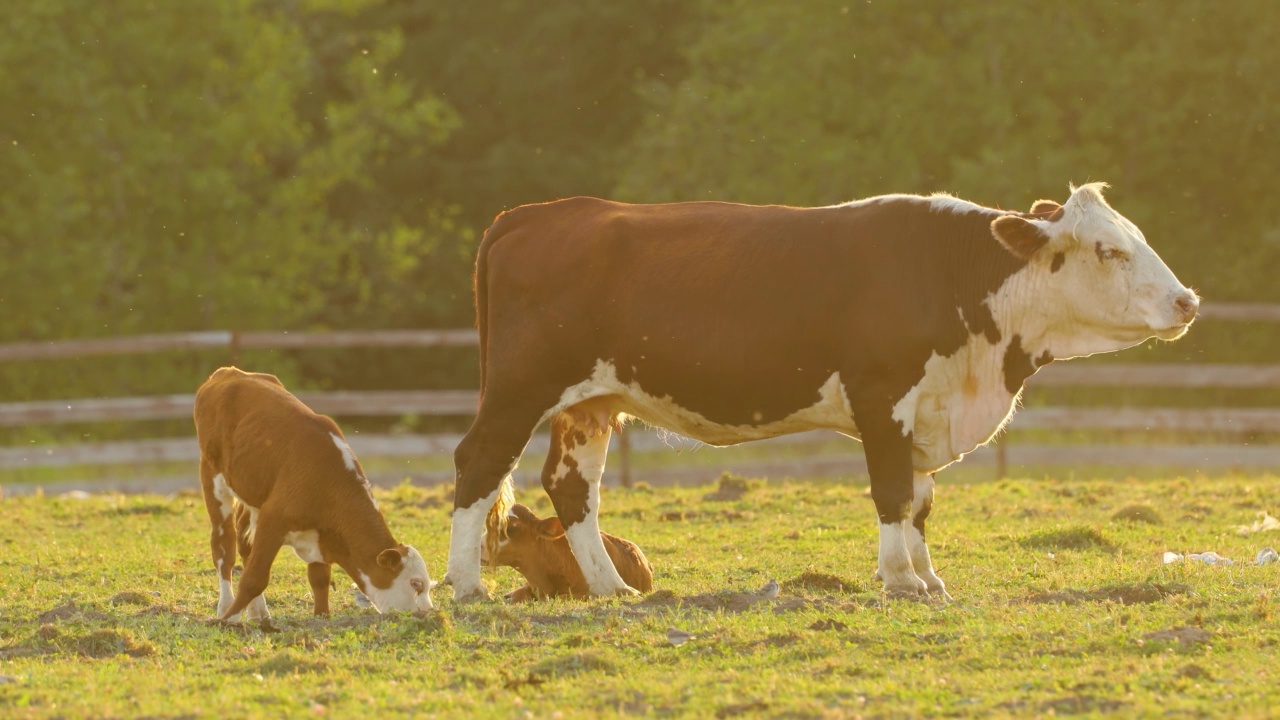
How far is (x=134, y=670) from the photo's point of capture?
7.30 m

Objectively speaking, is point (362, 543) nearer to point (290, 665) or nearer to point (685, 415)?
point (290, 665)

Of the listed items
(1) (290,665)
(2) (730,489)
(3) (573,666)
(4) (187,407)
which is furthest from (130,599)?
(4) (187,407)

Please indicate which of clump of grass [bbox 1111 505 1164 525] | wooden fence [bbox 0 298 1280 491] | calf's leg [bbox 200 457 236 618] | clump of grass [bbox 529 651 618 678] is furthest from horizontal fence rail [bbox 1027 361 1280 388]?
clump of grass [bbox 529 651 618 678]

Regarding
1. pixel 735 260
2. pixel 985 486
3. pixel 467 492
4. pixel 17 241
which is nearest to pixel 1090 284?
pixel 735 260

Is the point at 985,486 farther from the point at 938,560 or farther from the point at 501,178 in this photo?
the point at 501,178

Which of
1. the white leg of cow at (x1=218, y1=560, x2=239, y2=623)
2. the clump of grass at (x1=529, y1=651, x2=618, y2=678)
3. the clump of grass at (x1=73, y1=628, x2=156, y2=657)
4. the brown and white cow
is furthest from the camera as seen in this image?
the brown and white cow

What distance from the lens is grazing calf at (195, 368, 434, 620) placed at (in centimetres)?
835

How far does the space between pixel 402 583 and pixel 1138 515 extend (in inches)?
223

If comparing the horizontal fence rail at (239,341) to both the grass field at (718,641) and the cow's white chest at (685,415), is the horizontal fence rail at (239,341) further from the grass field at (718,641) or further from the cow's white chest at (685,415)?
the cow's white chest at (685,415)

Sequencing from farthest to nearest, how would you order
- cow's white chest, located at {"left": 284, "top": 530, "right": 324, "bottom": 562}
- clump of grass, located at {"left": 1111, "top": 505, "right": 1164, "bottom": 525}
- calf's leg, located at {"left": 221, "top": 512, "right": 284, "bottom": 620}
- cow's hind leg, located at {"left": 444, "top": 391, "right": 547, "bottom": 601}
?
clump of grass, located at {"left": 1111, "top": 505, "right": 1164, "bottom": 525} → cow's hind leg, located at {"left": 444, "top": 391, "right": 547, "bottom": 601} → cow's white chest, located at {"left": 284, "top": 530, "right": 324, "bottom": 562} → calf's leg, located at {"left": 221, "top": 512, "right": 284, "bottom": 620}

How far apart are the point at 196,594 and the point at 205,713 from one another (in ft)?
11.1

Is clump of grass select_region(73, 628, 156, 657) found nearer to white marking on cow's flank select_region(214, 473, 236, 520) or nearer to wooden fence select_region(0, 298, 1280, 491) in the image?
white marking on cow's flank select_region(214, 473, 236, 520)

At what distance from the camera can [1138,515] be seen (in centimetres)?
1210

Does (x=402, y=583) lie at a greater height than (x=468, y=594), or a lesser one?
greater
